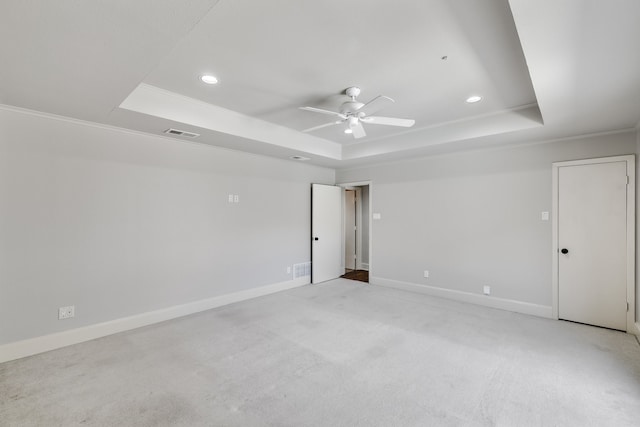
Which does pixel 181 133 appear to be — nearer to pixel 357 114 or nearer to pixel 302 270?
pixel 357 114

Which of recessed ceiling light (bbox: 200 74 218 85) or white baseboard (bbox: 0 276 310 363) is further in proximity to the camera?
white baseboard (bbox: 0 276 310 363)

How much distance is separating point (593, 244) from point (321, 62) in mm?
4174

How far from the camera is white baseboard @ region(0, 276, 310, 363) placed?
9.62 ft

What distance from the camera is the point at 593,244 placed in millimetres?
3771

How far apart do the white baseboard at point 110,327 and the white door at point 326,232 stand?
1.42m

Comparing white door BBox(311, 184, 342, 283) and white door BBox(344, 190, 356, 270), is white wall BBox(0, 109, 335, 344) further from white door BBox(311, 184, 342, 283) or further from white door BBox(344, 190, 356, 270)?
white door BBox(344, 190, 356, 270)

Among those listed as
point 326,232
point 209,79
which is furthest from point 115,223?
point 326,232

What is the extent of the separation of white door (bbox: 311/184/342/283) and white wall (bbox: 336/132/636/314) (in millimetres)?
916

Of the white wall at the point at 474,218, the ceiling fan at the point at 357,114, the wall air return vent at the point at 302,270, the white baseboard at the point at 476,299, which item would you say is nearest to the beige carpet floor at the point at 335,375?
the white baseboard at the point at 476,299

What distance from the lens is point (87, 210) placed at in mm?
3383

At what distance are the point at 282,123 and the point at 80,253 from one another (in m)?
3.01

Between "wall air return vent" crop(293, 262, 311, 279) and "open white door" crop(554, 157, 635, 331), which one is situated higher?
"open white door" crop(554, 157, 635, 331)

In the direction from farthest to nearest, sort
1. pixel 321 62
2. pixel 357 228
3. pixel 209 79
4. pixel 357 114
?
1. pixel 357 228
2. pixel 357 114
3. pixel 209 79
4. pixel 321 62

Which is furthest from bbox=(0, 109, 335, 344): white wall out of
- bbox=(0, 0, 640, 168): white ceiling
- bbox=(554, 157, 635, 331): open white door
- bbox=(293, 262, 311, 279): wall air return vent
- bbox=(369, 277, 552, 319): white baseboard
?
bbox=(554, 157, 635, 331): open white door
